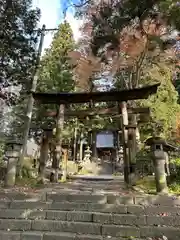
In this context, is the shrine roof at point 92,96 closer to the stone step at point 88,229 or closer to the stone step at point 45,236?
the stone step at point 88,229

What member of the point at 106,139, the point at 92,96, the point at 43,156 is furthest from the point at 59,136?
the point at 106,139

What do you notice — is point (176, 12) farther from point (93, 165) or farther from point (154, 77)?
point (93, 165)

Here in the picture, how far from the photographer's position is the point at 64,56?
930 inches

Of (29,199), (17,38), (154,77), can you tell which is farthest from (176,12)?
(154,77)

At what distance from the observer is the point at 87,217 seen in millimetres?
5516

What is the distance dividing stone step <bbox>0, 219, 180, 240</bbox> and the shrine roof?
5314 mm

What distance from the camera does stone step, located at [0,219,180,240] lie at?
197 inches

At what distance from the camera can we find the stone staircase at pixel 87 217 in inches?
198

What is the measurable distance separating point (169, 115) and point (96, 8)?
1115 centimetres

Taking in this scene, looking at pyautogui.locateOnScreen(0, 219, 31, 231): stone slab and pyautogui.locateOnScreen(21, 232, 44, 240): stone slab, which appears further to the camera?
pyautogui.locateOnScreen(0, 219, 31, 231): stone slab

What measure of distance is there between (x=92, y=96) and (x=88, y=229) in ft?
19.0

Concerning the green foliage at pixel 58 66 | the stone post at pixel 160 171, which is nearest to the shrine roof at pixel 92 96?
the stone post at pixel 160 171

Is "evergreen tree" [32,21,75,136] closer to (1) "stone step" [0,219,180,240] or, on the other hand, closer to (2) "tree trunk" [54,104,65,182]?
(2) "tree trunk" [54,104,65,182]

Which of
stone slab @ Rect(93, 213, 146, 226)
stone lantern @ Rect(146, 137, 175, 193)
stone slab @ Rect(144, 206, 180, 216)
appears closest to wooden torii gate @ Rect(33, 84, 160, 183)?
stone lantern @ Rect(146, 137, 175, 193)
